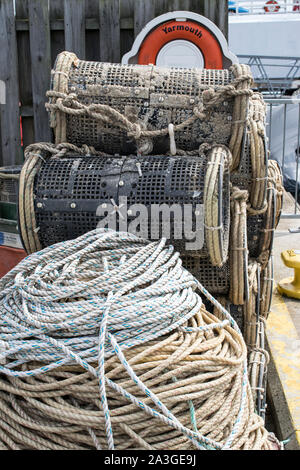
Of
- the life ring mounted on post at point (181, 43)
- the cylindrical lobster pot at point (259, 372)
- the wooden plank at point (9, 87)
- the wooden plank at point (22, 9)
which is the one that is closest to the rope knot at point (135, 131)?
the cylindrical lobster pot at point (259, 372)

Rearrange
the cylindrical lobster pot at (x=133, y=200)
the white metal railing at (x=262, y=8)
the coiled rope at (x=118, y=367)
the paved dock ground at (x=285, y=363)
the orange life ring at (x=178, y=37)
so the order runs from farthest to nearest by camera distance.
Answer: the white metal railing at (x=262, y=8) → the orange life ring at (x=178, y=37) → the paved dock ground at (x=285, y=363) → the cylindrical lobster pot at (x=133, y=200) → the coiled rope at (x=118, y=367)

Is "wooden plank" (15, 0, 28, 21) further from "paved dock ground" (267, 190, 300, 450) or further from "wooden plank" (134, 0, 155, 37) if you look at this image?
"paved dock ground" (267, 190, 300, 450)

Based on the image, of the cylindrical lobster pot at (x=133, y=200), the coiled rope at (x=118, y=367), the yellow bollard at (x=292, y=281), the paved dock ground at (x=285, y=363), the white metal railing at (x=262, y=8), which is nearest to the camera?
the coiled rope at (x=118, y=367)

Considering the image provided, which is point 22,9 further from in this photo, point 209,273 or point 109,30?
point 209,273

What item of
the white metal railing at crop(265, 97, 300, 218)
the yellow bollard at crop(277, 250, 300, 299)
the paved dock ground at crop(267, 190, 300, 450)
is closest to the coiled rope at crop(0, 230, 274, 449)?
the paved dock ground at crop(267, 190, 300, 450)

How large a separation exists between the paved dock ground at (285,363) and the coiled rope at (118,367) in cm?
70

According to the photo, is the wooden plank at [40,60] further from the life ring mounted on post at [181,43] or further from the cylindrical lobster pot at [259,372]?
the cylindrical lobster pot at [259,372]

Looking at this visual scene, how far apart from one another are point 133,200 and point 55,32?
2.78 m

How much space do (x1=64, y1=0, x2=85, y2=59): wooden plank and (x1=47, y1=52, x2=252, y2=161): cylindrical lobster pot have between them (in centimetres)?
181

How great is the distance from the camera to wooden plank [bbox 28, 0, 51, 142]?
4449 mm

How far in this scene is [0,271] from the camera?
14.5 feet

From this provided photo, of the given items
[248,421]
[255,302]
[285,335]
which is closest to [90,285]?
[248,421]

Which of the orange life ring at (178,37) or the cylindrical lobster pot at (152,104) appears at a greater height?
the orange life ring at (178,37)

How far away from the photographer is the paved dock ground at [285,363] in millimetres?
2746
